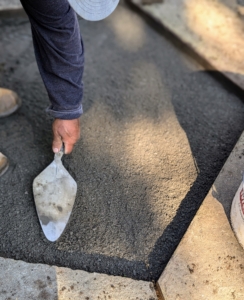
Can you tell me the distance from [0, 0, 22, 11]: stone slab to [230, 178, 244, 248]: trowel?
5.28 feet

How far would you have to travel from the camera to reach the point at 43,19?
1109mm

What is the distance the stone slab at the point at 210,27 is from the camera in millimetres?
2104

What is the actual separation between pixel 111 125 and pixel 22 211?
563 mm

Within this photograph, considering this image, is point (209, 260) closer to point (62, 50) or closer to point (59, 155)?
point (59, 155)

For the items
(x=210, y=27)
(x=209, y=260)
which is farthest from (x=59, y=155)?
(x=210, y=27)

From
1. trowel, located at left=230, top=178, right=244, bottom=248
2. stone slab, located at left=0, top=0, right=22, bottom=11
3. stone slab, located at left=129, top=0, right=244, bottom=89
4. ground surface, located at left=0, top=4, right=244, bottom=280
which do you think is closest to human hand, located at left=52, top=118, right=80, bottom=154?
ground surface, located at left=0, top=4, right=244, bottom=280

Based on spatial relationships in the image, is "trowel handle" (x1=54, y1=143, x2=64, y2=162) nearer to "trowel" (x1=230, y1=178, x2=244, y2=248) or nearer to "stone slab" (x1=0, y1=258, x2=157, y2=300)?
"stone slab" (x1=0, y1=258, x2=157, y2=300)

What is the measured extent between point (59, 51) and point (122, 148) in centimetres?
59

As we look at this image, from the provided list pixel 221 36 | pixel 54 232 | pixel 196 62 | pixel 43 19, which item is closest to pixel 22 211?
pixel 54 232

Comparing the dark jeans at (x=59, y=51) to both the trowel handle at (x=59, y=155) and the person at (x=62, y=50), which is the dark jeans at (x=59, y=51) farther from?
the trowel handle at (x=59, y=155)

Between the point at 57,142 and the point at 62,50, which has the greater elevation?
the point at 62,50

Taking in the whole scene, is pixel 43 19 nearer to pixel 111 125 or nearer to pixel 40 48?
pixel 40 48

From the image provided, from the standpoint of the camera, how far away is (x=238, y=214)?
52.4 inches

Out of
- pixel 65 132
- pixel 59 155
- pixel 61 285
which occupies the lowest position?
pixel 61 285
